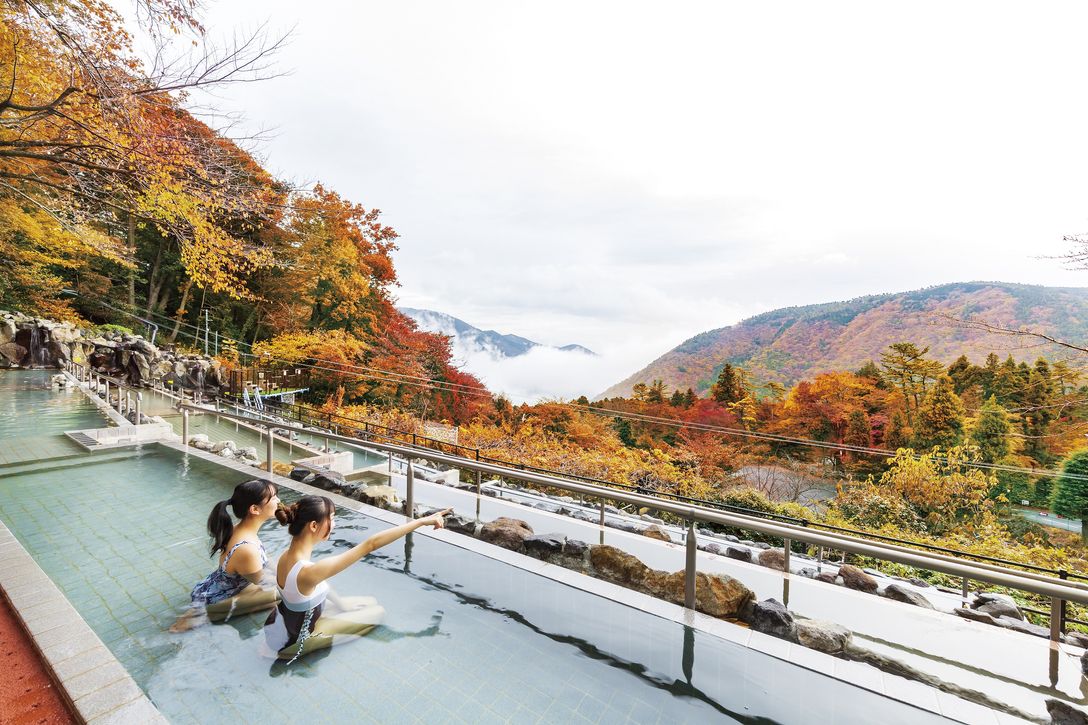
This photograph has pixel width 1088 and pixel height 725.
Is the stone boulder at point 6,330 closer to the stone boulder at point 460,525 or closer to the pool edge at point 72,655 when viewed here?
the pool edge at point 72,655

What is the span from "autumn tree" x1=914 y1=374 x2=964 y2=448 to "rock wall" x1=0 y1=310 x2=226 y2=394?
94.4 feet

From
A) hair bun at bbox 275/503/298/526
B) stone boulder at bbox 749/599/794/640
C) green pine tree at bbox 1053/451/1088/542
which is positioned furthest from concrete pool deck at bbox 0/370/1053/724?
green pine tree at bbox 1053/451/1088/542

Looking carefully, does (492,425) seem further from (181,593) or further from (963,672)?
(963,672)

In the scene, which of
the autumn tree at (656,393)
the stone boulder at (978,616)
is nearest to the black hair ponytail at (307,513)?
the stone boulder at (978,616)

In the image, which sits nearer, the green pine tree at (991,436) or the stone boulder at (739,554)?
the stone boulder at (739,554)

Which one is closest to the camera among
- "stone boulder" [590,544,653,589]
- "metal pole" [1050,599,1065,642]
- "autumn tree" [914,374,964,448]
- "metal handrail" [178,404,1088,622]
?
"metal handrail" [178,404,1088,622]

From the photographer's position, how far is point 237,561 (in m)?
2.79

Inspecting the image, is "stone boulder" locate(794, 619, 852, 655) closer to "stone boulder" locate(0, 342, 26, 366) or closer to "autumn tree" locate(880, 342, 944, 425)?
"autumn tree" locate(880, 342, 944, 425)

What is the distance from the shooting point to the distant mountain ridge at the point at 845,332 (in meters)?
29.8

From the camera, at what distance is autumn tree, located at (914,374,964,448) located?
18.3 meters

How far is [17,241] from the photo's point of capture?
50.8 feet

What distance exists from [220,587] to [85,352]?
2047 centimetres

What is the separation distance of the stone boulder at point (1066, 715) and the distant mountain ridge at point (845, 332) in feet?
83.2

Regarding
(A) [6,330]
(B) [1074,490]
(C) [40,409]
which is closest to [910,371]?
(B) [1074,490]
